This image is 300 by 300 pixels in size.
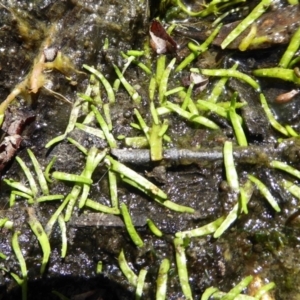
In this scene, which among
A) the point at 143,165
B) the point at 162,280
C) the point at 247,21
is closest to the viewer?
the point at 162,280

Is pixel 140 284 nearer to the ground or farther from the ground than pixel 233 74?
nearer to the ground

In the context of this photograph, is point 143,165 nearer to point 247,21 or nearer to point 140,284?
point 140,284

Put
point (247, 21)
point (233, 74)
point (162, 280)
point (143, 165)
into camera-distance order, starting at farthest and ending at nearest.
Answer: point (247, 21) < point (233, 74) < point (143, 165) < point (162, 280)

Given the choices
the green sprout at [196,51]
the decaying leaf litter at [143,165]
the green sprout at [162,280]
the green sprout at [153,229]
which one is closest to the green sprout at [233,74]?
the decaying leaf litter at [143,165]

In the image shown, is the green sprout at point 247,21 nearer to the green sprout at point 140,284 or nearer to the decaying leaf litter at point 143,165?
the decaying leaf litter at point 143,165

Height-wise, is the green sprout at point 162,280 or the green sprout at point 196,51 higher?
the green sprout at point 196,51

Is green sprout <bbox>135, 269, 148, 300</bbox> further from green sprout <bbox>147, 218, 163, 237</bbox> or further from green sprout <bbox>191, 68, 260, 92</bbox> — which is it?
green sprout <bbox>191, 68, 260, 92</bbox>

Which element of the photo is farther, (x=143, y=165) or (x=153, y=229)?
(x=143, y=165)

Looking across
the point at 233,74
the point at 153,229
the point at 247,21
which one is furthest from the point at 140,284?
the point at 247,21

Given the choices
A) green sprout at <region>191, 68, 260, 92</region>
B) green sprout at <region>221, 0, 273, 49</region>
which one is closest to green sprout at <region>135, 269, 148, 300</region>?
green sprout at <region>191, 68, 260, 92</region>

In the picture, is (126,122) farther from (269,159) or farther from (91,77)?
(269,159)
